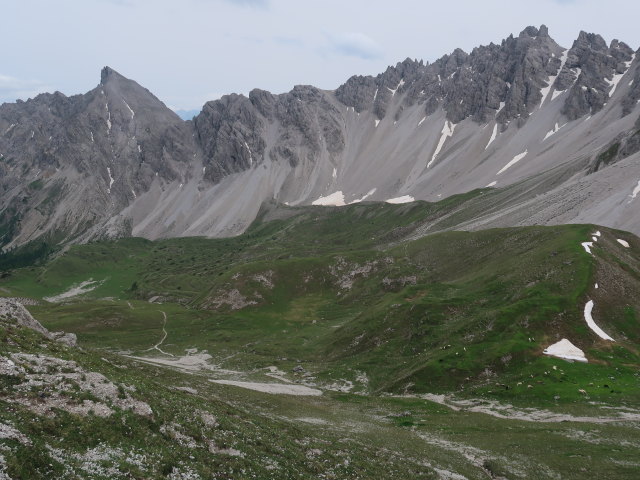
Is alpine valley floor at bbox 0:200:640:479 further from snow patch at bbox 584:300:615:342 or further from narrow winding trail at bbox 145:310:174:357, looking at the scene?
narrow winding trail at bbox 145:310:174:357

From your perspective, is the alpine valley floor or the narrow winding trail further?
the narrow winding trail

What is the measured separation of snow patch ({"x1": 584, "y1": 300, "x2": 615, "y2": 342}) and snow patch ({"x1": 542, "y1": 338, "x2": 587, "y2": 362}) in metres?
6.57

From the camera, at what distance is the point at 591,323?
3415 inches

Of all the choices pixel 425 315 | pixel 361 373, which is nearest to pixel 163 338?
pixel 361 373

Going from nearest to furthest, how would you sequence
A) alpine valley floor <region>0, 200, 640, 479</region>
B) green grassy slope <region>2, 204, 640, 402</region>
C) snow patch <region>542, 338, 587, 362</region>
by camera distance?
alpine valley floor <region>0, 200, 640, 479</region> → snow patch <region>542, 338, 587, 362</region> → green grassy slope <region>2, 204, 640, 402</region>

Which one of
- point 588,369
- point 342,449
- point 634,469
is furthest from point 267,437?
point 588,369

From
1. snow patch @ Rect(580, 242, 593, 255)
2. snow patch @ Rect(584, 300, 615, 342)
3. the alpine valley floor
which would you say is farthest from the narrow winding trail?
snow patch @ Rect(580, 242, 593, 255)

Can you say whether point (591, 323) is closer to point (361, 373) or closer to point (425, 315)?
point (425, 315)

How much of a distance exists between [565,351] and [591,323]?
10483mm

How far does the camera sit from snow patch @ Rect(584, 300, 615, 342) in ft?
277

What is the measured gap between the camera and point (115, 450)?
25594 mm

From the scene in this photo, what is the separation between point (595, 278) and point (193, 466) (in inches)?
3750

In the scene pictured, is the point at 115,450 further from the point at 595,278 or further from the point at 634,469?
the point at 595,278

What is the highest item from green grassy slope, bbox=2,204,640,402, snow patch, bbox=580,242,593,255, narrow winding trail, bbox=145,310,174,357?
snow patch, bbox=580,242,593,255
